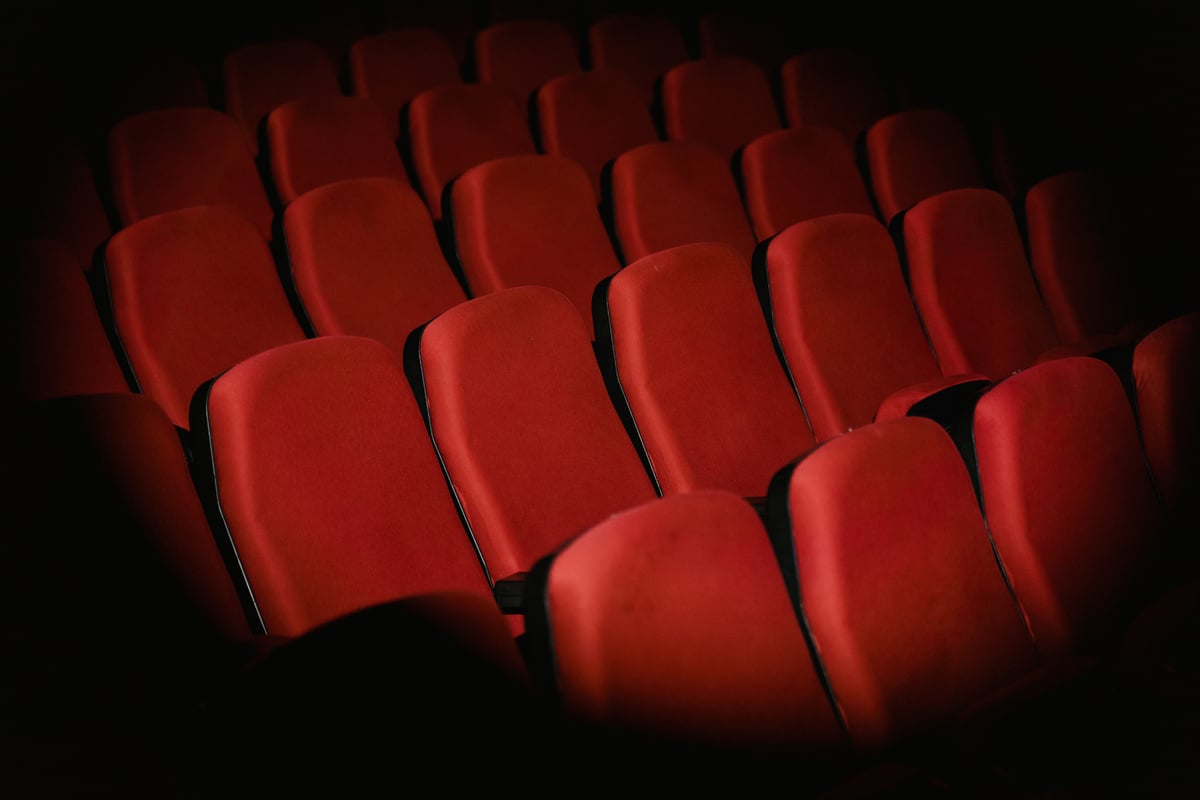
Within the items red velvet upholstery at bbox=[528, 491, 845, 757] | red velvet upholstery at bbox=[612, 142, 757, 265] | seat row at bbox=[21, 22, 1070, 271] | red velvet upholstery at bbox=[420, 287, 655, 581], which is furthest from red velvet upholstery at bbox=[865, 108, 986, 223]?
red velvet upholstery at bbox=[528, 491, 845, 757]

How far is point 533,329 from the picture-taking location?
392 mm

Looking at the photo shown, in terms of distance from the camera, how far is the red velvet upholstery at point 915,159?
0.68 meters

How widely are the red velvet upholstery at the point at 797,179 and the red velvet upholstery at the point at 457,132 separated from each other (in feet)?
0.48

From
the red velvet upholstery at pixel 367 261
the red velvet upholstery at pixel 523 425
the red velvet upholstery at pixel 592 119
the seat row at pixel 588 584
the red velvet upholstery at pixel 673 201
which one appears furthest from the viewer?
the red velvet upholstery at pixel 592 119

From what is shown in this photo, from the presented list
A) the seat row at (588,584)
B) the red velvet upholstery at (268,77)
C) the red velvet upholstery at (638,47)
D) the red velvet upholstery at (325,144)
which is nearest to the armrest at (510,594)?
the seat row at (588,584)

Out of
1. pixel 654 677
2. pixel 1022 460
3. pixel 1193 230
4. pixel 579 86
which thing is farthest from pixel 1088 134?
pixel 654 677

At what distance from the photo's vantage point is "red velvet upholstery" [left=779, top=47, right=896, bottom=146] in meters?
0.78

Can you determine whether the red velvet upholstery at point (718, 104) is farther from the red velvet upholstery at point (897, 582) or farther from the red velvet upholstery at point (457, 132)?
the red velvet upholstery at point (897, 582)

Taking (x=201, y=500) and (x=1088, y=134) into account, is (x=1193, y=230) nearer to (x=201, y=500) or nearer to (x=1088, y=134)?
(x=1088, y=134)

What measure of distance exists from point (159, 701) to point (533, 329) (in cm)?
19

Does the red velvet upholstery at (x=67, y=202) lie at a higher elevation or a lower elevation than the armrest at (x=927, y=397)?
higher

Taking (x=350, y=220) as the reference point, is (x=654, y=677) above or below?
below

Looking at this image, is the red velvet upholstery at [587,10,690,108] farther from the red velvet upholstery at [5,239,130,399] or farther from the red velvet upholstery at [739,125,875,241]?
the red velvet upholstery at [5,239,130,399]

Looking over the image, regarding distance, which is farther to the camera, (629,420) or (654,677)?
(629,420)
